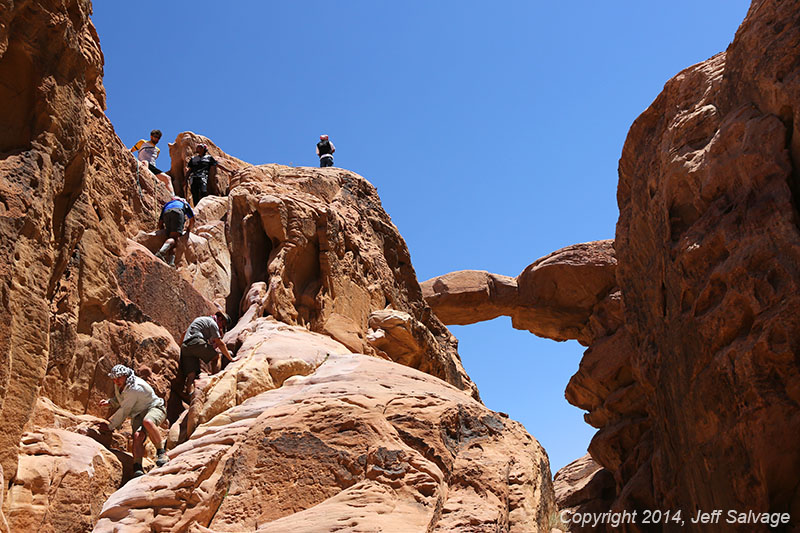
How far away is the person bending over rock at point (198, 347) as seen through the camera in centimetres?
903

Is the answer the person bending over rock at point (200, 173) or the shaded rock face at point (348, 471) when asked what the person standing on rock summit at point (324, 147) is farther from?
the shaded rock face at point (348, 471)

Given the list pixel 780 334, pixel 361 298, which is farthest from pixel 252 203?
pixel 780 334

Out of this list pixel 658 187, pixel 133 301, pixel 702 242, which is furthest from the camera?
pixel 658 187

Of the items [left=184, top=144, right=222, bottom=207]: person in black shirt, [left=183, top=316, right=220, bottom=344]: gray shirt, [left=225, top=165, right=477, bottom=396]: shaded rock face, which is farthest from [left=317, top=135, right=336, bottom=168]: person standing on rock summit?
[left=183, top=316, right=220, bottom=344]: gray shirt

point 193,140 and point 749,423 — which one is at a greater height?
point 193,140

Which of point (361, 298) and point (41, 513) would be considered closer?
point (41, 513)

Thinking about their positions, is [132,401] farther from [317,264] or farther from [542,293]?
[542,293]

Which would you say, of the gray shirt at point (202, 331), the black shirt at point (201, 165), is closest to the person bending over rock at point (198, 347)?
the gray shirt at point (202, 331)

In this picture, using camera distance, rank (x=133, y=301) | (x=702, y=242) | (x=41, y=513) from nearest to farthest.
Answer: (x=41, y=513) → (x=133, y=301) → (x=702, y=242)

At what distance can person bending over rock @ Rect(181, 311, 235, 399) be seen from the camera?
9031 mm

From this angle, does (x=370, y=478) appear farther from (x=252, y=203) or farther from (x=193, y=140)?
(x=193, y=140)

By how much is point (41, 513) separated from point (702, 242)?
9871 mm

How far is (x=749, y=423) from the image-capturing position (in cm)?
1087

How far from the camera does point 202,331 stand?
912 centimetres
